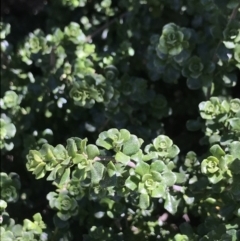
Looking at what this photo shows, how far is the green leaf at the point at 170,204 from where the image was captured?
4.41 ft

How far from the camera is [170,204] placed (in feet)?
4.43

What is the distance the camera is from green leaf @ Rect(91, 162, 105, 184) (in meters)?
1.15

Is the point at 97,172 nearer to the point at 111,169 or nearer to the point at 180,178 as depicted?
the point at 111,169

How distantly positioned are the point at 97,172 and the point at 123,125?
0.51 meters

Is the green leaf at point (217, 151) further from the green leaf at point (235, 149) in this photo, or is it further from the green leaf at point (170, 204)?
the green leaf at point (170, 204)

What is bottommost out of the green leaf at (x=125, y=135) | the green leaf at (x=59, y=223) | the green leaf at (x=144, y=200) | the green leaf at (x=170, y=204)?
the green leaf at (x=59, y=223)

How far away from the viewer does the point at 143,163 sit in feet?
3.82

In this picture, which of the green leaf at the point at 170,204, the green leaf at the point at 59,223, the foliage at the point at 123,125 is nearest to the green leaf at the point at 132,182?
the foliage at the point at 123,125

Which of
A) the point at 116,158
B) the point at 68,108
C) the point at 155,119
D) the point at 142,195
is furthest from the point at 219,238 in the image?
the point at 68,108

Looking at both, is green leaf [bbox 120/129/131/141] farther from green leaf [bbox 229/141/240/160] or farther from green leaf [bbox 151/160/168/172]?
green leaf [bbox 229/141/240/160]

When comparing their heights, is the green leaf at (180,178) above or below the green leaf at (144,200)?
above

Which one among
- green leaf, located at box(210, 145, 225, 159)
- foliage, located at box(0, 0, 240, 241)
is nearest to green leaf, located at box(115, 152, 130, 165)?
foliage, located at box(0, 0, 240, 241)

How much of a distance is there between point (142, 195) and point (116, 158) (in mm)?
109

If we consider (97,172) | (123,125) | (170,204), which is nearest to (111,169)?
(97,172)
